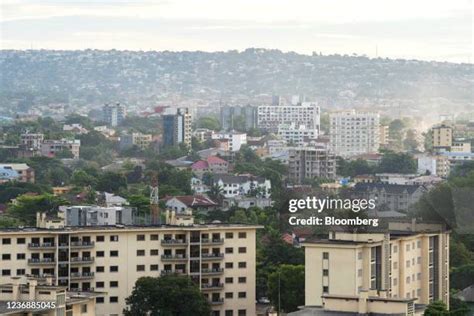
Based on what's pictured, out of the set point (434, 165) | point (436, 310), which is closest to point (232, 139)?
point (434, 165)

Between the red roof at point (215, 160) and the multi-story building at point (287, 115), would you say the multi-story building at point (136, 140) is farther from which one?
the red roof at point (215, 160)

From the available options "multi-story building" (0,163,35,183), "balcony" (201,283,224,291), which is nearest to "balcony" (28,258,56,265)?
"balcony" (201,283,224,291)

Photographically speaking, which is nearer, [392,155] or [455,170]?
[455,170]

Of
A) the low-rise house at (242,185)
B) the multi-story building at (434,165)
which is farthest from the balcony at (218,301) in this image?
the multi-story building at (434,165)

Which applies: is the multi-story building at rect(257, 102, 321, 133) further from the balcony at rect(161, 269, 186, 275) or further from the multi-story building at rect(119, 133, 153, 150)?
the balcony at rect(161, 269, 186, 275)

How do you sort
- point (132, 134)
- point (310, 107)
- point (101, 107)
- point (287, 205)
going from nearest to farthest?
1. point (287, 205)
2. point (132, 134)
3. point (310, 107)
4. point (101, 107)

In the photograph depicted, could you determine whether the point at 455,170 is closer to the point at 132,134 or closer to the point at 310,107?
the point at 132,134

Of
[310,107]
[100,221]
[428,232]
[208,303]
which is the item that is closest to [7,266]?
[208,303]

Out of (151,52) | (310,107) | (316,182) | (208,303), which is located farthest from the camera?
(151,52)
